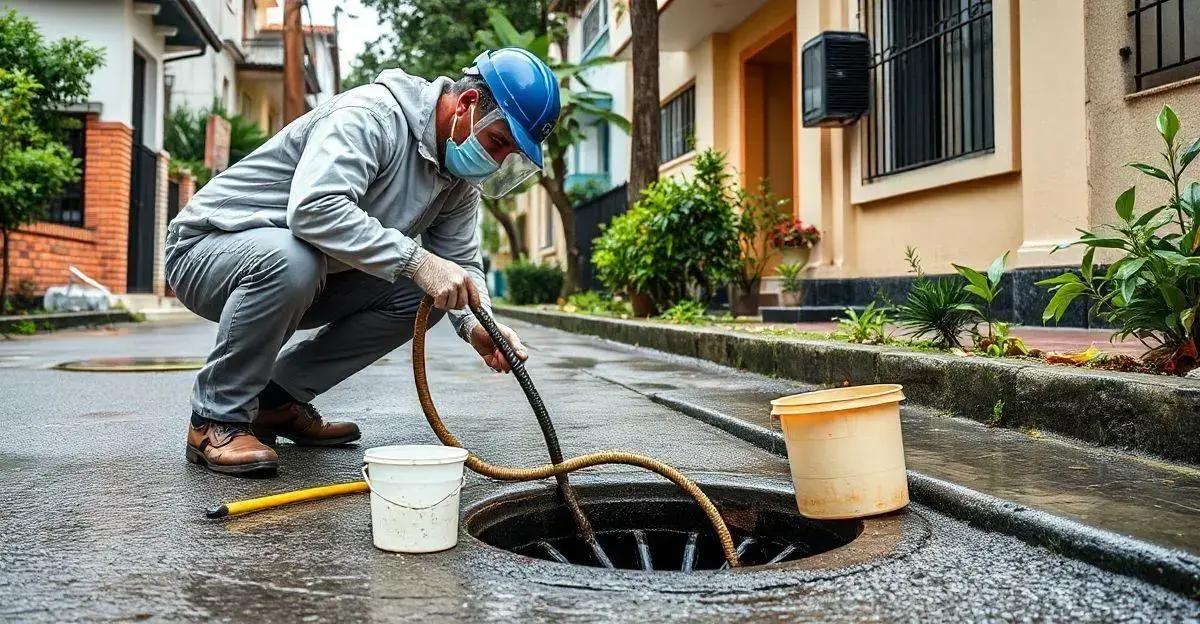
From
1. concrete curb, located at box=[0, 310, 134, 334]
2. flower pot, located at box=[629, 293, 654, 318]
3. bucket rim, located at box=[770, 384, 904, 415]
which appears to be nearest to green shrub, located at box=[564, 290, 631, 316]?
flower pot, located at box=[629, 293, 654, 318]

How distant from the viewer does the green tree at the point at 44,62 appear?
1183 cm

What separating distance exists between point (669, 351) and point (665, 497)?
5.38 metres

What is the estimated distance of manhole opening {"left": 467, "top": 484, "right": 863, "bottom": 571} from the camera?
2.76 metres

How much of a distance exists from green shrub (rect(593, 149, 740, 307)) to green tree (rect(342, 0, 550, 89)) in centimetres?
1142

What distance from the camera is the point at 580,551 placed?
112 inches

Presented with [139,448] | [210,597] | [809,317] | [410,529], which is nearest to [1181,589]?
[410,529]

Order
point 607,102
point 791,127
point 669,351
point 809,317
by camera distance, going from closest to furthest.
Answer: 1. point 669,351
2. point 809,317
3. point 791,127
4. point 607,102

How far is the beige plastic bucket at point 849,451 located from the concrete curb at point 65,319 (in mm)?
10849

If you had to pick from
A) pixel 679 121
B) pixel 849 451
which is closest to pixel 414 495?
pixel 849 451

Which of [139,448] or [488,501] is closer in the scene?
[488,501]

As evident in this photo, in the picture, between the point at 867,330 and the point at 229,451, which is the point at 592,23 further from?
the point at 229,451

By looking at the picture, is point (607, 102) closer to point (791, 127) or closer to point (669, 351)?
point (791, 127)

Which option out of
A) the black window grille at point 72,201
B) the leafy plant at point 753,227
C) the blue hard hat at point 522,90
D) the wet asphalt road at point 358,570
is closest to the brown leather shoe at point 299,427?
the wet asphalt road at point 358,570

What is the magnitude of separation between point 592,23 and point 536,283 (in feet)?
22.3
